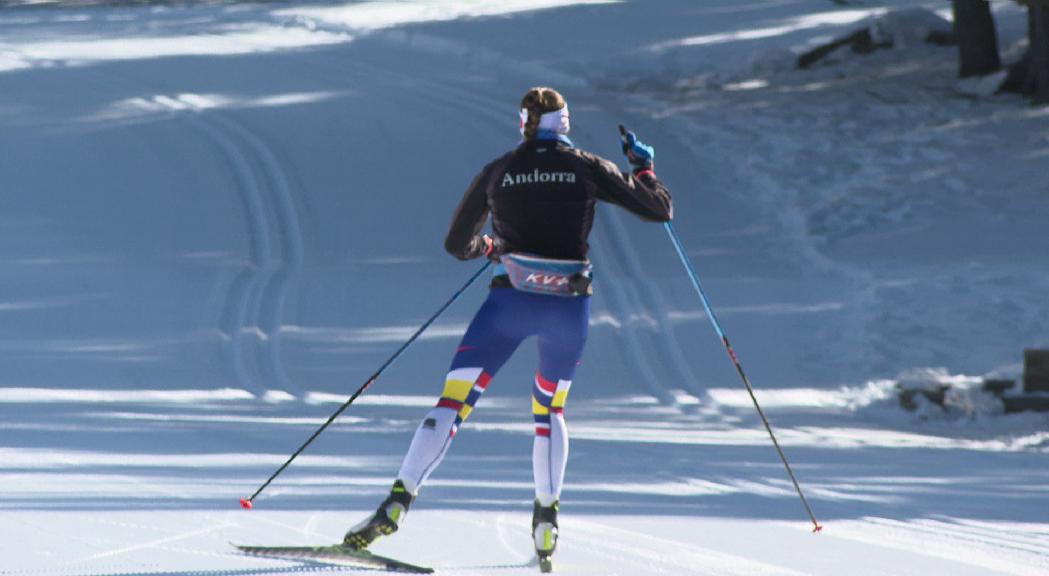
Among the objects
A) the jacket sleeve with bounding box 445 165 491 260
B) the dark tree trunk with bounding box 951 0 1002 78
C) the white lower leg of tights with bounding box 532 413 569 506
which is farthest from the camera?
the dark tree trunk with bounding box 951 0 1002 78

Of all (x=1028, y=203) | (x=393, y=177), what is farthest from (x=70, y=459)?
(x=1028, y=203)

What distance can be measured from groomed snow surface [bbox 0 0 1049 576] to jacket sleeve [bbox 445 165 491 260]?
1.15 metres

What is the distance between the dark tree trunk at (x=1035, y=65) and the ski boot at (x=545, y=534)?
1798 cm

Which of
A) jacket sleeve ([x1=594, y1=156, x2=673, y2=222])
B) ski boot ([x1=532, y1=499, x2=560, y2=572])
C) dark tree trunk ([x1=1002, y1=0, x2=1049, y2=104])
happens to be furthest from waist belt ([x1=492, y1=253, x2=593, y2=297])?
dark tree trunk ([x1=1002, y1=0, x2=1049, y2=104])

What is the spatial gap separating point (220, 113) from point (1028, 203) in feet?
34.1

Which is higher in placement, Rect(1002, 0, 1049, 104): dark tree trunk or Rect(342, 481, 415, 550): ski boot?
Rect(342, 481, 415, 550): ski boot

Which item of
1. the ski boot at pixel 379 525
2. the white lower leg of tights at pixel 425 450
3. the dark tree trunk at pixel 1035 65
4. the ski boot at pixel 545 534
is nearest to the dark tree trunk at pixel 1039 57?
the dark tree trunk at pixel 1035 65

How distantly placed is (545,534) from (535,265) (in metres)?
0.96

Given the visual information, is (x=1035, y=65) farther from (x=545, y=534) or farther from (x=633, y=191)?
(x=545, y=534)

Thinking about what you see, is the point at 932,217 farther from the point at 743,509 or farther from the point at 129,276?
the point at 743,509

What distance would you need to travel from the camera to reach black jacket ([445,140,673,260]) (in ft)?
20.5

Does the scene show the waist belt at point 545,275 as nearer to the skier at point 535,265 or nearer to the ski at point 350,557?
Result: the skier at point 535,265

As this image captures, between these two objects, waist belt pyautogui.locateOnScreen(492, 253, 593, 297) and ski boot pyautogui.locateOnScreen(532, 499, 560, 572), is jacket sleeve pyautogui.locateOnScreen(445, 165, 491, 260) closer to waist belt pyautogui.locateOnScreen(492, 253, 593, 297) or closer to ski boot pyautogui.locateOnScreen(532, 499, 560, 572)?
waist belt pyautogui.locateOnScreen(492, 253, 593, 297)

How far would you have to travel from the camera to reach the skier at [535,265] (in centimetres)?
625
